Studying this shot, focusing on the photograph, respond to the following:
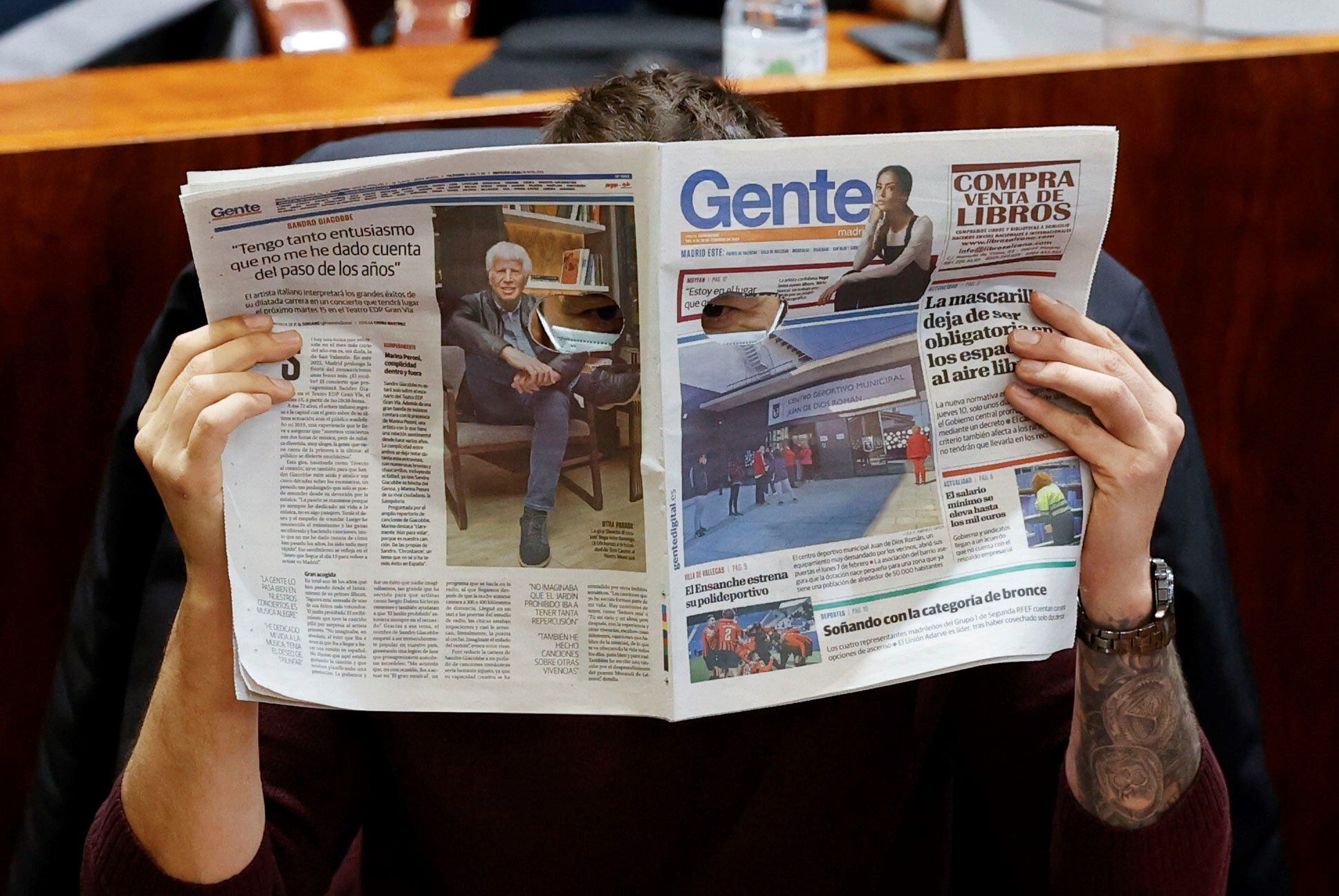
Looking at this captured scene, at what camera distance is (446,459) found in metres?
0.67

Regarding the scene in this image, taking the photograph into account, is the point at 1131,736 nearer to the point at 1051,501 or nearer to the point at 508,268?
the point at 1051,501

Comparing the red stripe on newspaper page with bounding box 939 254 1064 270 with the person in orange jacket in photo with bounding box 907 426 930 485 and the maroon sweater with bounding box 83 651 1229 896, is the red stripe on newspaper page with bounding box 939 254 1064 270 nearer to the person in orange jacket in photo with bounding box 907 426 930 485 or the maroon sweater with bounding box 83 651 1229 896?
the person in orange jacket in photo with bounding box 907 426 930 485

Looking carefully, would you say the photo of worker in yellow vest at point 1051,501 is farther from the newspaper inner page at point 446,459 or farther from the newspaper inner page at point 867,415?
the newspaper inner page at point 446,459

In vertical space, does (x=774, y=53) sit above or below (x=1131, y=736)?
above

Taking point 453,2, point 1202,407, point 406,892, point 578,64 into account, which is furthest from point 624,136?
point 453,2

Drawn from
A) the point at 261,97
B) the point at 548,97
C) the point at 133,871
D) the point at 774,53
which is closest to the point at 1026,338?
the point at 548,97

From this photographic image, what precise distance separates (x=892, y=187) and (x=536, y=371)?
0.68ft

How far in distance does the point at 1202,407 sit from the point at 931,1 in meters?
0.73

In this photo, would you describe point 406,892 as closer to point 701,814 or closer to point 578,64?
point 701,814

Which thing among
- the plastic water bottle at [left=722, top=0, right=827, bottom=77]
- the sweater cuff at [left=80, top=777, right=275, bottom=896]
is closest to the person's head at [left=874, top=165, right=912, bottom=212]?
the sweater cuff at [left=80, top=777, right=275, bottom=896]

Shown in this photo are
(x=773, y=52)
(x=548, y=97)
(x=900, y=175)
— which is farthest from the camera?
(x=773, y=52)

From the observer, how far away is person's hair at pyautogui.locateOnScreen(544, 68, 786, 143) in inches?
28.0

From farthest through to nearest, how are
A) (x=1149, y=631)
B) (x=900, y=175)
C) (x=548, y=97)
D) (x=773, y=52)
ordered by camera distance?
(x=773, y=52)
(x=548, y=97)
(x=1149, y=631)
(x=900, y=175)

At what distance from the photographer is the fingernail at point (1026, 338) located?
2.20 feet
